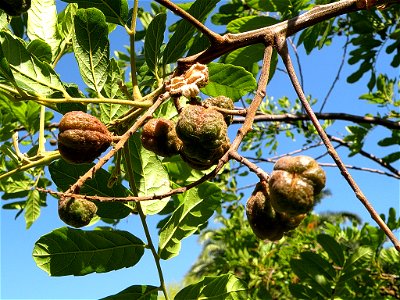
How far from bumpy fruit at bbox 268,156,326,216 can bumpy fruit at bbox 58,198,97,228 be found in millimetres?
577

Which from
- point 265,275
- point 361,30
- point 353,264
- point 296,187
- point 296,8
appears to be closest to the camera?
point 296,187

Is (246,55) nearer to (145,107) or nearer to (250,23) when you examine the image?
(250,23)

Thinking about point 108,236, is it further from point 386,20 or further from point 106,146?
point 386,20

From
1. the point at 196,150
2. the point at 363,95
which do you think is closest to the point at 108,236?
the point at 196,150

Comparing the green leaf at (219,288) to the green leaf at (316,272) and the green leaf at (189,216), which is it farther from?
the green leaf at (316,272)

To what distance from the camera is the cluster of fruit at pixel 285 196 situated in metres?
1.19

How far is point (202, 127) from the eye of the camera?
49.1 inches

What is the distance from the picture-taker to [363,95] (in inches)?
169

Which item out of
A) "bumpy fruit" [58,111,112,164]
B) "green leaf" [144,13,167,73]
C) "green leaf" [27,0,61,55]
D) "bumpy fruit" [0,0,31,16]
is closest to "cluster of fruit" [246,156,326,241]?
"bumpy fruit" [58,111,112,164]

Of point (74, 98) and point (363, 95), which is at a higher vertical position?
point (363, 95)

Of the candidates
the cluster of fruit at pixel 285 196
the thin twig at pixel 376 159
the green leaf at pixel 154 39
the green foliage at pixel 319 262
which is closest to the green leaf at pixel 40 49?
the green leaf at pixel 154 39

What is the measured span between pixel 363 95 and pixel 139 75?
283cm

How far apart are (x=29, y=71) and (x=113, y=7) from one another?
399mm

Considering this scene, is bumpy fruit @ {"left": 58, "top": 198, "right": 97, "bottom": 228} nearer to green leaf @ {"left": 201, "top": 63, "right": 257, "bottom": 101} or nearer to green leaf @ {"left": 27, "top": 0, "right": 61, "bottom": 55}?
green leaf @ {"left": 201, "top": 63, "right": 257, "bottom": 101}
